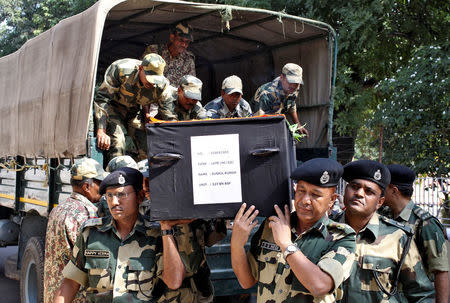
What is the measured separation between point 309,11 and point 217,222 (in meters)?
7.59

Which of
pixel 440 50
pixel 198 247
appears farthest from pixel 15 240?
pixel 440 50

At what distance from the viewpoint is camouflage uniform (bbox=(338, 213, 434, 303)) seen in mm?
2361

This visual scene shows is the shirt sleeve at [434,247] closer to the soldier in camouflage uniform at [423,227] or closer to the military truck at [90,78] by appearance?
the soldier in camouflage uniform at [423,227]

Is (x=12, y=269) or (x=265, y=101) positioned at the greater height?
(x=265, y=101)

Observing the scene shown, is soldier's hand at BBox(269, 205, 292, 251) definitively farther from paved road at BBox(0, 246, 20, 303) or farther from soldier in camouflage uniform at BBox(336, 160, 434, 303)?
paved road at BBox(0, 246, 20, 303)

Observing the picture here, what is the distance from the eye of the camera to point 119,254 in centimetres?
260

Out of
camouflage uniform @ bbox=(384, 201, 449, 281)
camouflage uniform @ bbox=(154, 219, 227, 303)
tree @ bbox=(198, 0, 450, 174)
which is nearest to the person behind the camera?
camouflage uniform @ bbox=(384, 201, 449, 281)

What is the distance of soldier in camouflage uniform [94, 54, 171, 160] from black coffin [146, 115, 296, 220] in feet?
6.40

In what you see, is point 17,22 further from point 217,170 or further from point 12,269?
point 217,170

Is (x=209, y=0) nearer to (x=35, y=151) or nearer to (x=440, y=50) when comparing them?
(x=440, y=50)

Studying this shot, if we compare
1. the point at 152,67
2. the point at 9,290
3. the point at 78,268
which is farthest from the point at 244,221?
the point at 9,290

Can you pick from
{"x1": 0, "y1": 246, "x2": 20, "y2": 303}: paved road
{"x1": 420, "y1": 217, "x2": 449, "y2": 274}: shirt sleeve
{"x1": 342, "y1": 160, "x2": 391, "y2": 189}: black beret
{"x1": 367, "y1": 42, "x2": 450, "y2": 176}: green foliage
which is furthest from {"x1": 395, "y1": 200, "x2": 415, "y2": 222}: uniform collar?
{"x1": 367, "y1": 42, "x2": 450, "y2": 176}: green foliage

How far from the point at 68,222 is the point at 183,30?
3.06 metres

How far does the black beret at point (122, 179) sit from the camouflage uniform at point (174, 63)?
3.14m
